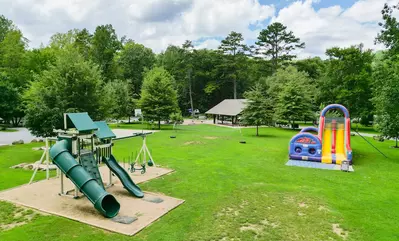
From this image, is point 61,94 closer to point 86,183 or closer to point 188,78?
point 86,183

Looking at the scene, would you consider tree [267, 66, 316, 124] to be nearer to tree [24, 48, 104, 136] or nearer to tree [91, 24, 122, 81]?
tree [24, 48, 104, 136]

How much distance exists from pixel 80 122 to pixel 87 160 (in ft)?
3.99

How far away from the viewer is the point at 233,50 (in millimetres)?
51156

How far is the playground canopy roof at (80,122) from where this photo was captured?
8.53m

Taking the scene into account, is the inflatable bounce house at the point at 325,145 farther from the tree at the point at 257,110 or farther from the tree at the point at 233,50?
the tree at the point at 233,50

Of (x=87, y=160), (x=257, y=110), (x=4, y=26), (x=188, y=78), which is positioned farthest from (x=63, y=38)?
(x=87, y=160)

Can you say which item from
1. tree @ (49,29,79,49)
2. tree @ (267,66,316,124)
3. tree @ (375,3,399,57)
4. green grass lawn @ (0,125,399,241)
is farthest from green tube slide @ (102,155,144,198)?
tree @ (49,29,79,49)

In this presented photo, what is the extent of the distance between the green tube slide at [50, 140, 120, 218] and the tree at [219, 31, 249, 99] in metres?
44.3

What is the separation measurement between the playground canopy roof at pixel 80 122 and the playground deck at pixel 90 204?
2.09 meters

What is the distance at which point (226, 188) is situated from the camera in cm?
988

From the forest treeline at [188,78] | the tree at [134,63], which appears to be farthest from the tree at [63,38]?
the tree at [134,63]

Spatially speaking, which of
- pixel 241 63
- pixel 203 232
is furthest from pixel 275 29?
pixel 203 232

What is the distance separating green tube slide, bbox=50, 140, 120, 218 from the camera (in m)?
7.14

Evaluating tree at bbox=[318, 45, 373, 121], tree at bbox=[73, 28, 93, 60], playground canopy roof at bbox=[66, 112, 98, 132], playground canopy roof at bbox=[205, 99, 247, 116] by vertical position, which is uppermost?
tree at bbox=[73, 28, 93, 60]
